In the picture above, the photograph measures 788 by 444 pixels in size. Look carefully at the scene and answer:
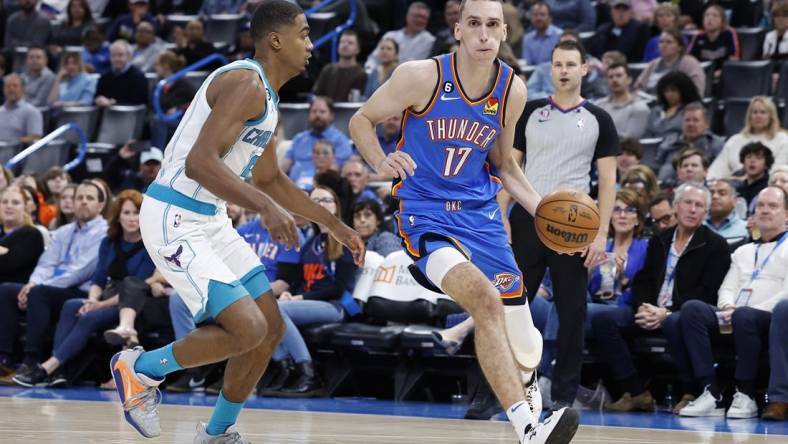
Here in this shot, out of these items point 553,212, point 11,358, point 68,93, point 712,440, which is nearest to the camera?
point 553,212

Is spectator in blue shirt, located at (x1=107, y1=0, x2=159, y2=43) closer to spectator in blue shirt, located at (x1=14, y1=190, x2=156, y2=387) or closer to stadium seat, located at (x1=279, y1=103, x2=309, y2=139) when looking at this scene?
stadium seat, located at (x1=279, y1=103, x2=309, y2=139)

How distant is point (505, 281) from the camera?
604 cm

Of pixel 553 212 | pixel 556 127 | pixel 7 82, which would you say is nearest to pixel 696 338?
pixel 556 127

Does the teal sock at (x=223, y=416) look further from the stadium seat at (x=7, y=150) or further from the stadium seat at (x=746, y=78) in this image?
the stadium seat at (x=7, y=150)

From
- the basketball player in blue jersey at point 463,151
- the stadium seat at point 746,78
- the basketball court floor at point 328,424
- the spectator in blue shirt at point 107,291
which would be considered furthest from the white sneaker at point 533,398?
the stadium seat at point 746,78

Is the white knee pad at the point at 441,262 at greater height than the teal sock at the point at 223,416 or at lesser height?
greater

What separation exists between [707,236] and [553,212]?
3.17 meters

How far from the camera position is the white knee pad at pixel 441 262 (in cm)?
571

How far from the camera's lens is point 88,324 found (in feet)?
33.4

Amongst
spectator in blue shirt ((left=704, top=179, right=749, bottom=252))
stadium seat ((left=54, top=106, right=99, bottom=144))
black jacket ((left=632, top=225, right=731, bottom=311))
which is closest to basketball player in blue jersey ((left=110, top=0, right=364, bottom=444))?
black jacket ((left=632, top=225, right=731, bottom=311))

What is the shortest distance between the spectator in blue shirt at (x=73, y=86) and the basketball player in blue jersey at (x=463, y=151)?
402 inches

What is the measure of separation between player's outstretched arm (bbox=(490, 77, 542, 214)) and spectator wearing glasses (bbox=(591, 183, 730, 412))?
109 inches

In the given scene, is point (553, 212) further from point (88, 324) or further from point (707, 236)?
point (88, 324)

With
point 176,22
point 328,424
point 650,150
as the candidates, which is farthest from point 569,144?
point 176,22
